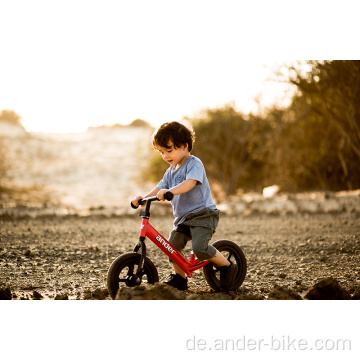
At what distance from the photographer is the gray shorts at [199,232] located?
3.63 metres

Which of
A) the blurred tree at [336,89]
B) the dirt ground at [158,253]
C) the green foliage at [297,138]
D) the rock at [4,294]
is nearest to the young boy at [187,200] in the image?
the dirt ground at [158,253]

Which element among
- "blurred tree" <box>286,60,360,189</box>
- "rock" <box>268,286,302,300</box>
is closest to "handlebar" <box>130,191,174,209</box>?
"rock" <box>268,286,302,300</box>

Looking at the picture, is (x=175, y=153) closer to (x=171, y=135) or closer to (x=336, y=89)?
(x=171, y=135)

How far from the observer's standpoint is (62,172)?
92.0ft

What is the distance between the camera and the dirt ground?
4.07 m

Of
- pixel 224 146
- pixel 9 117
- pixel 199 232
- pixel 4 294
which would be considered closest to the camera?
pixel 4 294

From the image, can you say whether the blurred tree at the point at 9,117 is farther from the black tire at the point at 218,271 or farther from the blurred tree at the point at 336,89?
the black tire at the point at 218,271

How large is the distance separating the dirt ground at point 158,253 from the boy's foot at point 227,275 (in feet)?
0.33

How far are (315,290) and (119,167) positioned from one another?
27.2 m

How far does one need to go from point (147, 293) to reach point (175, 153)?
1185 mm

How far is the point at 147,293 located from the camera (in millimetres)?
3170

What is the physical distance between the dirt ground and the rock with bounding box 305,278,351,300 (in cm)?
37

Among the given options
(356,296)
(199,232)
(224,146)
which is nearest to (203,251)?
(199,232)

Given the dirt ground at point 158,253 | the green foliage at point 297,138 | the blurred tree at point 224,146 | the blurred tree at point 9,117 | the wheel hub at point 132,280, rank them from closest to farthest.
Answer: the wheel hub at point 132,280, the dirt ground at point 158,253, the green foliage at point 297,138, the blurred tree at point 224,146, the blurred tree at point 9,117
